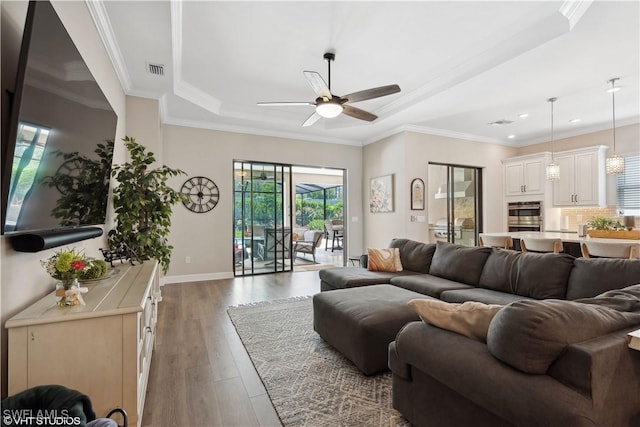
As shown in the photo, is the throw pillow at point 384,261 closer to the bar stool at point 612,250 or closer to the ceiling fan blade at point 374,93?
the ceiling fan blade at point 374,93

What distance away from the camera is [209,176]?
553cm

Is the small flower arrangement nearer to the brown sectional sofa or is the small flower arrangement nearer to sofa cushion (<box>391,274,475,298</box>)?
the brown sectional sofa

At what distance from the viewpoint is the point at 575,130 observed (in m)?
6.24

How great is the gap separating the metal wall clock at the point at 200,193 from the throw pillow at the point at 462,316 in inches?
187

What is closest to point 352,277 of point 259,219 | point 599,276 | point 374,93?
point 374,93

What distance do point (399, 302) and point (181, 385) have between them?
1782mm

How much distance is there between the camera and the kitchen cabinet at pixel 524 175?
20.9 ft

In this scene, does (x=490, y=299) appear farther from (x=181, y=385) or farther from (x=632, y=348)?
(x=181, y=385)

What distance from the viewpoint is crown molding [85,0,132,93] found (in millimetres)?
2467

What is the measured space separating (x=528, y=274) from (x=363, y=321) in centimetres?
167

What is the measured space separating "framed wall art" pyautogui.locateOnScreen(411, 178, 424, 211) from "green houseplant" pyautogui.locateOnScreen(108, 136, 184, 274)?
4256mm

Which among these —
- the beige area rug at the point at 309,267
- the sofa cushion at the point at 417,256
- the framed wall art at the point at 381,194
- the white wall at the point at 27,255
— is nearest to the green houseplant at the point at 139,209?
the white wall at the point at 27,255

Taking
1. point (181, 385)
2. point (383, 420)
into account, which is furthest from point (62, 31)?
point (383, 420)

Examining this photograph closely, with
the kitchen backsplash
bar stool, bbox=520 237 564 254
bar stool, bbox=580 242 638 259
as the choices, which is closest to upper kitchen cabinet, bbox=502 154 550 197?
the kitchen backsplash
